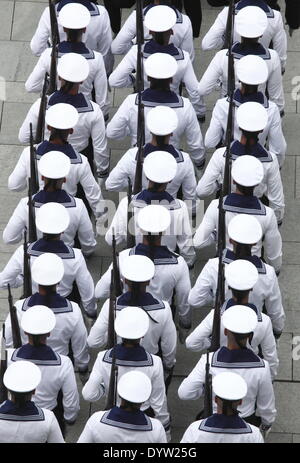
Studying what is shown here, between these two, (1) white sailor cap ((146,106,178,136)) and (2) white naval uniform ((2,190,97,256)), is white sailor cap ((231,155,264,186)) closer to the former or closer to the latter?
(1) white sailor cap ((146,106,178,136))

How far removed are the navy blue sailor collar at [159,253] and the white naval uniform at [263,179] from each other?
4.04ft

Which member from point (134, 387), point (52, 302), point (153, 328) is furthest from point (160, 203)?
point (134, 387)

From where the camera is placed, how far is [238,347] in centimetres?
1655

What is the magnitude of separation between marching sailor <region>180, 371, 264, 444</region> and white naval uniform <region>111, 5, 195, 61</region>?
533 cm

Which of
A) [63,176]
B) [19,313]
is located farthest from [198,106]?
[19,313]

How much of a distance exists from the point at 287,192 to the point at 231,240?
3452 millimetres

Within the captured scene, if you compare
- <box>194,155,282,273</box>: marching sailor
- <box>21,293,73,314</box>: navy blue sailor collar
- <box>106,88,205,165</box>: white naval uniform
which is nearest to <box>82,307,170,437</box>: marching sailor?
<box>21,293,73,314</box>: navy blue sailor collar

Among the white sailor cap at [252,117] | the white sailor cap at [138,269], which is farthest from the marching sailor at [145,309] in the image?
the white sailor cap at [252,117]

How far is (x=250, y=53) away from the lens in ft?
63.1

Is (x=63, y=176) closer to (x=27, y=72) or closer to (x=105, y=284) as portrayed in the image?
(x=105, y=284)

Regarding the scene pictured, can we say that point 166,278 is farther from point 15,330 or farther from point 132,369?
point 15,330

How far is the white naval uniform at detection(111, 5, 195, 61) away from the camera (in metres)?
20.0

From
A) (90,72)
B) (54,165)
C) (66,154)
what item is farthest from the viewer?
(90,72)

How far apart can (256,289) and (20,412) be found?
114 inches
